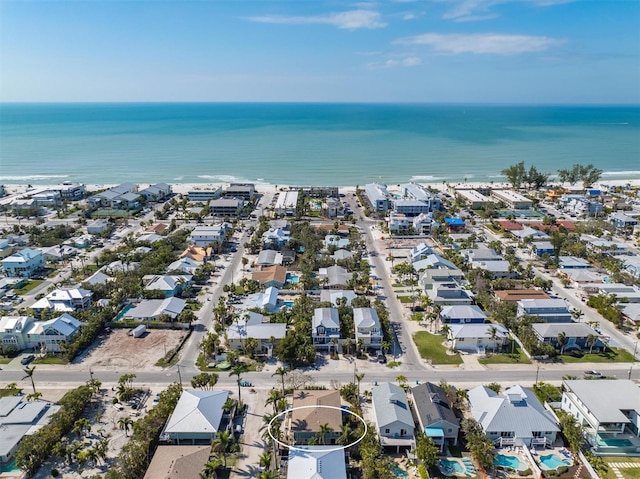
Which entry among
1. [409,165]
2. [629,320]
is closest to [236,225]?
[629,320]

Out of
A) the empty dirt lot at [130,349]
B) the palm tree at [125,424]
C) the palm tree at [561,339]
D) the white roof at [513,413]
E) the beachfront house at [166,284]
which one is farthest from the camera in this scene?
the beachfront house at [166,284]

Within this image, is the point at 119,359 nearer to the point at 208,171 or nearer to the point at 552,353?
the point at 552,353

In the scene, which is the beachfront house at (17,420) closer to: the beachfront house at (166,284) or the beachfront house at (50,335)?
the beachfront house at (50,335)

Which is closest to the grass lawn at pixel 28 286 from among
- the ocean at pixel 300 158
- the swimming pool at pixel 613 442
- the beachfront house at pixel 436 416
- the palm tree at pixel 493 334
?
the beachfront house at pixel 436 416

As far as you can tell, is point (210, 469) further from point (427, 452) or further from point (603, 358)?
point (603, 358)

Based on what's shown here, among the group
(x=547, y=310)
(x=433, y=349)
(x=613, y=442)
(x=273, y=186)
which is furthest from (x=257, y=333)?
(x=273, y=186)

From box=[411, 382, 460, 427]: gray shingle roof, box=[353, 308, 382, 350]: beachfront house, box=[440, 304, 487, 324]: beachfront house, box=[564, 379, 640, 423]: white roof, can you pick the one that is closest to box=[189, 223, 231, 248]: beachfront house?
box=[353, 308, 382, 350]: beachfront house

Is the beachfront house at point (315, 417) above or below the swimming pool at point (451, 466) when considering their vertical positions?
above
